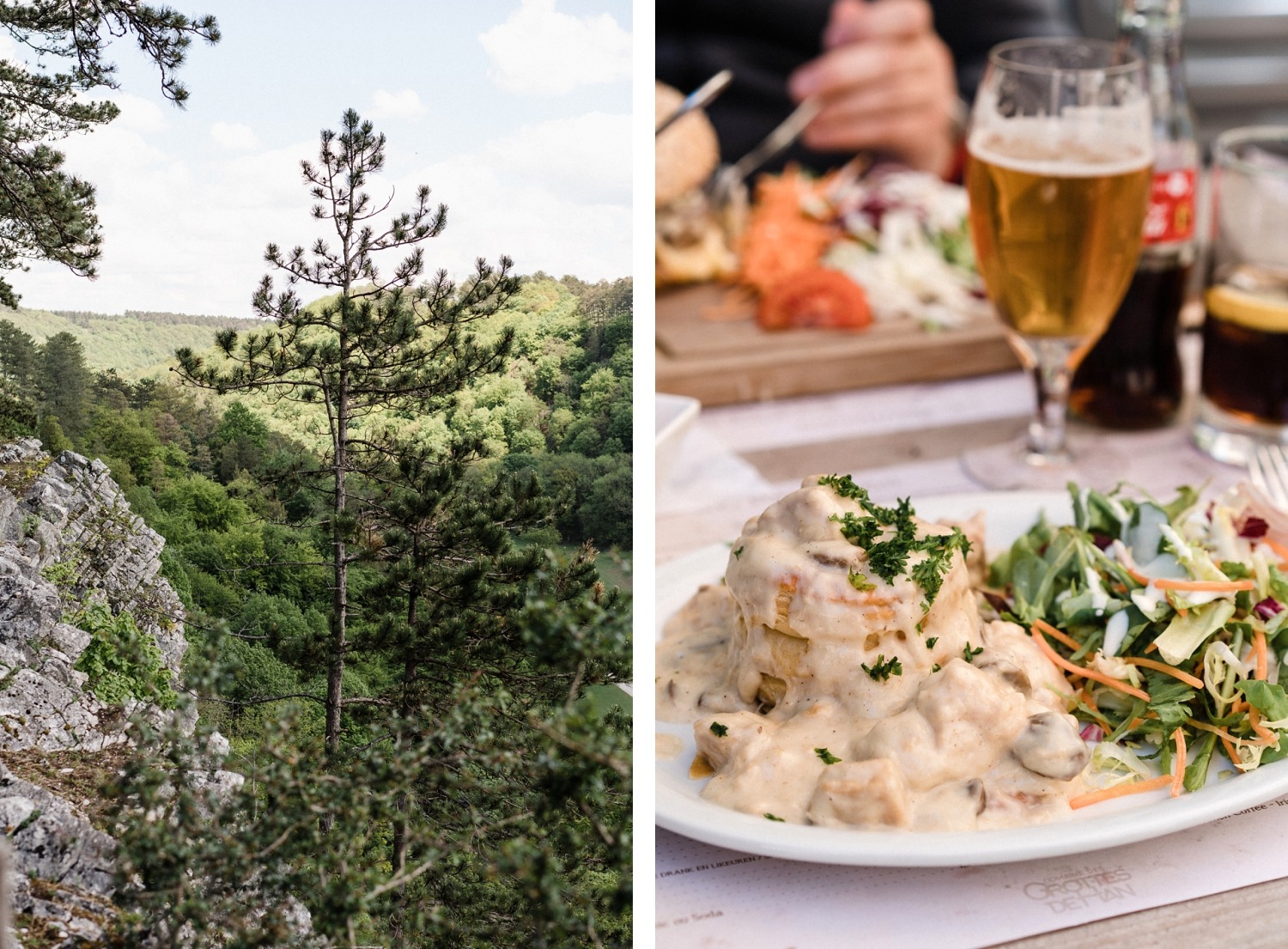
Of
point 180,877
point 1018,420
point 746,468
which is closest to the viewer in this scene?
point 180,877

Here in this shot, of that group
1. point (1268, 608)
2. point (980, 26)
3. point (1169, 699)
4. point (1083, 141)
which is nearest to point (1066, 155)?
point (1083, 141)

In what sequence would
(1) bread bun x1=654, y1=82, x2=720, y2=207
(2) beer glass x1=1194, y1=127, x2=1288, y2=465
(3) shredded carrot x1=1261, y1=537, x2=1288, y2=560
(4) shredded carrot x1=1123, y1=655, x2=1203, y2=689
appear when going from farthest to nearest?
(1) bread bun x1=654, y1=82, x2=720, y2=207, (2) beer glass x1=1194, y1=127, x2=1288, y2=465, (3) shredded carrot x1=1261, y1=537, x2=1288, y2=560, (4) shredded carrot x1=1123, y1=655, x2=1203, y2=689

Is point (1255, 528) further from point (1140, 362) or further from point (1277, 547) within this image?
point (1140, 362)

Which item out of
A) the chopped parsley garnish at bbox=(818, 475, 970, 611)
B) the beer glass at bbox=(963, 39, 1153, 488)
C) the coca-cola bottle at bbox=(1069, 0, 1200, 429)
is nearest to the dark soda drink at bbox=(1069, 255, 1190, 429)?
the coca-cola bottle at bbox=(1069, 0, 1200, 429)

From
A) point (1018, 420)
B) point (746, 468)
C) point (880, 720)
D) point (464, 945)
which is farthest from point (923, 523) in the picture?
point (1018, 420)

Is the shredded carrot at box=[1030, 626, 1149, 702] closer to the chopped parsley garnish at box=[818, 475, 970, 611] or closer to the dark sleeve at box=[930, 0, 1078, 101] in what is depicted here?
the chopped parsley garnish at box=[818, 475, 970, 611]

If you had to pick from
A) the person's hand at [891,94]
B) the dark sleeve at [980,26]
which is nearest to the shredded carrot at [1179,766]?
the person's hand at [891,94]

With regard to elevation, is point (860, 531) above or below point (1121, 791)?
above

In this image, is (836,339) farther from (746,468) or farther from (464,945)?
(464,945)
